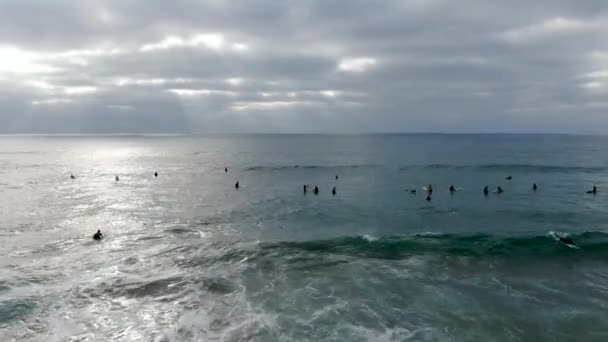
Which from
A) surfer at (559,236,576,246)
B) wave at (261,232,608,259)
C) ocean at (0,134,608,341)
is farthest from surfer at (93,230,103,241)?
surfer at (559,236,576,246)

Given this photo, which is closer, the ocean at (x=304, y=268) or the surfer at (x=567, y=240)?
the ocean at (x=304, y=268)

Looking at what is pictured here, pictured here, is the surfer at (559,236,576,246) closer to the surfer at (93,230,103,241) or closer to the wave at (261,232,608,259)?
the wave at (261,232,608,259)

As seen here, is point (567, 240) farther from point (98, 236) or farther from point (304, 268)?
point (98, 236)

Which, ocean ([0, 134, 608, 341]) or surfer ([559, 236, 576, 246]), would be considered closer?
ocean ([0, 134, 608, 341])

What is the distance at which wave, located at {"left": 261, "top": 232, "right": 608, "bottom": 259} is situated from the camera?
3362cm

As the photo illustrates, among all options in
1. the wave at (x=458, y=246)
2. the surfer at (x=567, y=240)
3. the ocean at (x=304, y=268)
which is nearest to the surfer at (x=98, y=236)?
the ocean at (x=304, y=268)

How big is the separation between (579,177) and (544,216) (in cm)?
4565

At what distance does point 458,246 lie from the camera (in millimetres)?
35312

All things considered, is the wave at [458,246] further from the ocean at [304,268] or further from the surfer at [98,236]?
the surfer at [98,236]

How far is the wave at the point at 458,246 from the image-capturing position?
33625 millimetres

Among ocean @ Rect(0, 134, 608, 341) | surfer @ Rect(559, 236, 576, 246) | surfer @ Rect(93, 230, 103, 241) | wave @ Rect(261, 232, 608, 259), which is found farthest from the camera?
surfer @ Rect(93, 230, 103, 241)

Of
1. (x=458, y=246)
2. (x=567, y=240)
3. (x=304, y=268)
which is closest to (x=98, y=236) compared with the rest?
(x=304, y=268)

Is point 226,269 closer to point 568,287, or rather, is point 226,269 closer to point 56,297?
point 56,297

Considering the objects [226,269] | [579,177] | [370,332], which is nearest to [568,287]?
[370,332]
